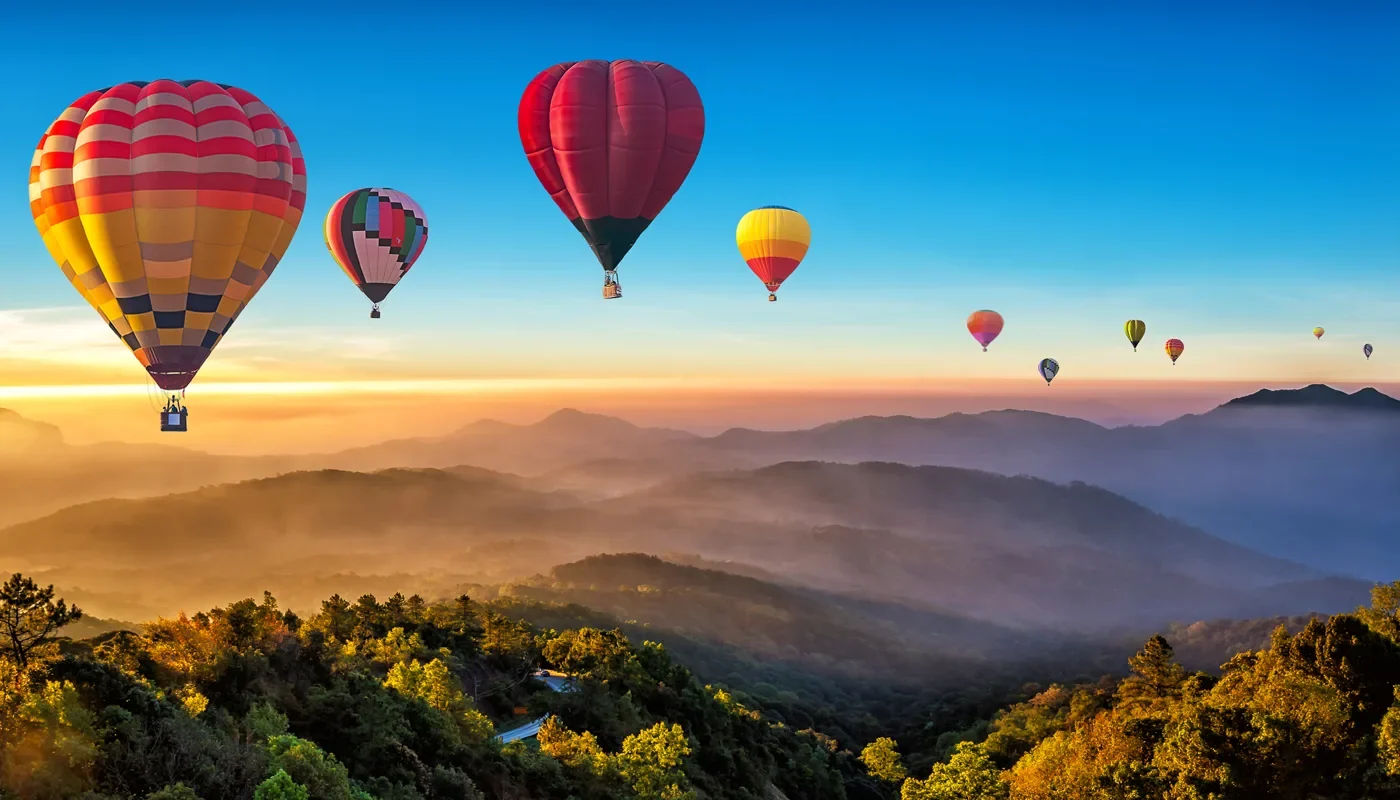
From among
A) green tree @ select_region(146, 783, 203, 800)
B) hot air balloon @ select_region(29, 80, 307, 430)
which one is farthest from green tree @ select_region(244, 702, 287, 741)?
hot air balloon @ select_region(29, 80, 307, 430)

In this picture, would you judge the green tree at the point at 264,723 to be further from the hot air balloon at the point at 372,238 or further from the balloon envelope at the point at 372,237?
the balloon envelope at the point at 372,237

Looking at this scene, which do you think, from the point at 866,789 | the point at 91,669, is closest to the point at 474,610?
the point at 866,789

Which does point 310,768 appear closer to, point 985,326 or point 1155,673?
point 1155,673

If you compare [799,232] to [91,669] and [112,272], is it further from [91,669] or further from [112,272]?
[91,669]

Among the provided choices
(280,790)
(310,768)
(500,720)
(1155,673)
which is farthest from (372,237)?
(1155,673)

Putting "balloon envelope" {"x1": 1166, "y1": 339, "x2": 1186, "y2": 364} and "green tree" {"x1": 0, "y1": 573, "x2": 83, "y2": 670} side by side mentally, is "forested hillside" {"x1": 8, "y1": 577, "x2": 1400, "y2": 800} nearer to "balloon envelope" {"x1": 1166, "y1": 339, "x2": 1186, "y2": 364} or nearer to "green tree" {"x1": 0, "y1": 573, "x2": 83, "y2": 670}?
"green tree" {"x1": 0, "y1": 573, "x2": 83, "y2": 670}
